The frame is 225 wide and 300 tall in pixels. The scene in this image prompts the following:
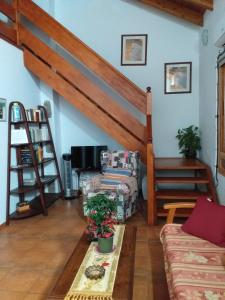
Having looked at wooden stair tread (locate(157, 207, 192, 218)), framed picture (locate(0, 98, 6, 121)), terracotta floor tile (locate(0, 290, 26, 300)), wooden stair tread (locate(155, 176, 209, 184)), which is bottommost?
terracotta floor tile (locate(0, 290, 26, 300))

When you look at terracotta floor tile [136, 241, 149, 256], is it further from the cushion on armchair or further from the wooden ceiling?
the wooden ceiling

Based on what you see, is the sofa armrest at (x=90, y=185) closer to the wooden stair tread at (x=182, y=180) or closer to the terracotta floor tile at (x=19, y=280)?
the wooden stair tread at (x=182, y=180)

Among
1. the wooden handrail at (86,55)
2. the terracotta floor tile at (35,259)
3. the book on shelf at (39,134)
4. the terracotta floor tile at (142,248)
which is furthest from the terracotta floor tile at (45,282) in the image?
the wooden handrail at (86,55)

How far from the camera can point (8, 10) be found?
4195 millimetres

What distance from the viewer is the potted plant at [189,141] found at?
477 cm

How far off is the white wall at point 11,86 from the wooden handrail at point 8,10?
552 millimetres

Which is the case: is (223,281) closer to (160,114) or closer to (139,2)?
(160,114)

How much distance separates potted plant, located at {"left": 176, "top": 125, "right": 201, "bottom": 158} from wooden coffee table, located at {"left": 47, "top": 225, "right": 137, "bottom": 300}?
2996mm

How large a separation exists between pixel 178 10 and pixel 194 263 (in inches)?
168

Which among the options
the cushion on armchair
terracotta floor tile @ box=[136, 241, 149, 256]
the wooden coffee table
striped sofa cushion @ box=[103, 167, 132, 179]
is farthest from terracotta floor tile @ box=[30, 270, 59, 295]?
striped sofa cushion @ box=[103, 167, 132, 179]

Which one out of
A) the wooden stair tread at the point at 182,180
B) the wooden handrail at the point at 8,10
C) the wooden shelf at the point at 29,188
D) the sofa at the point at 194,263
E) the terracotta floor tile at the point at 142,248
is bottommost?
the terracotta floor tile at the point at 142,248

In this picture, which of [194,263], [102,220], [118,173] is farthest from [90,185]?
[194,263]

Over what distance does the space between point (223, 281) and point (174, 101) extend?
3.94 m

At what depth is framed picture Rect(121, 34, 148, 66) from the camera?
508 centimetres
